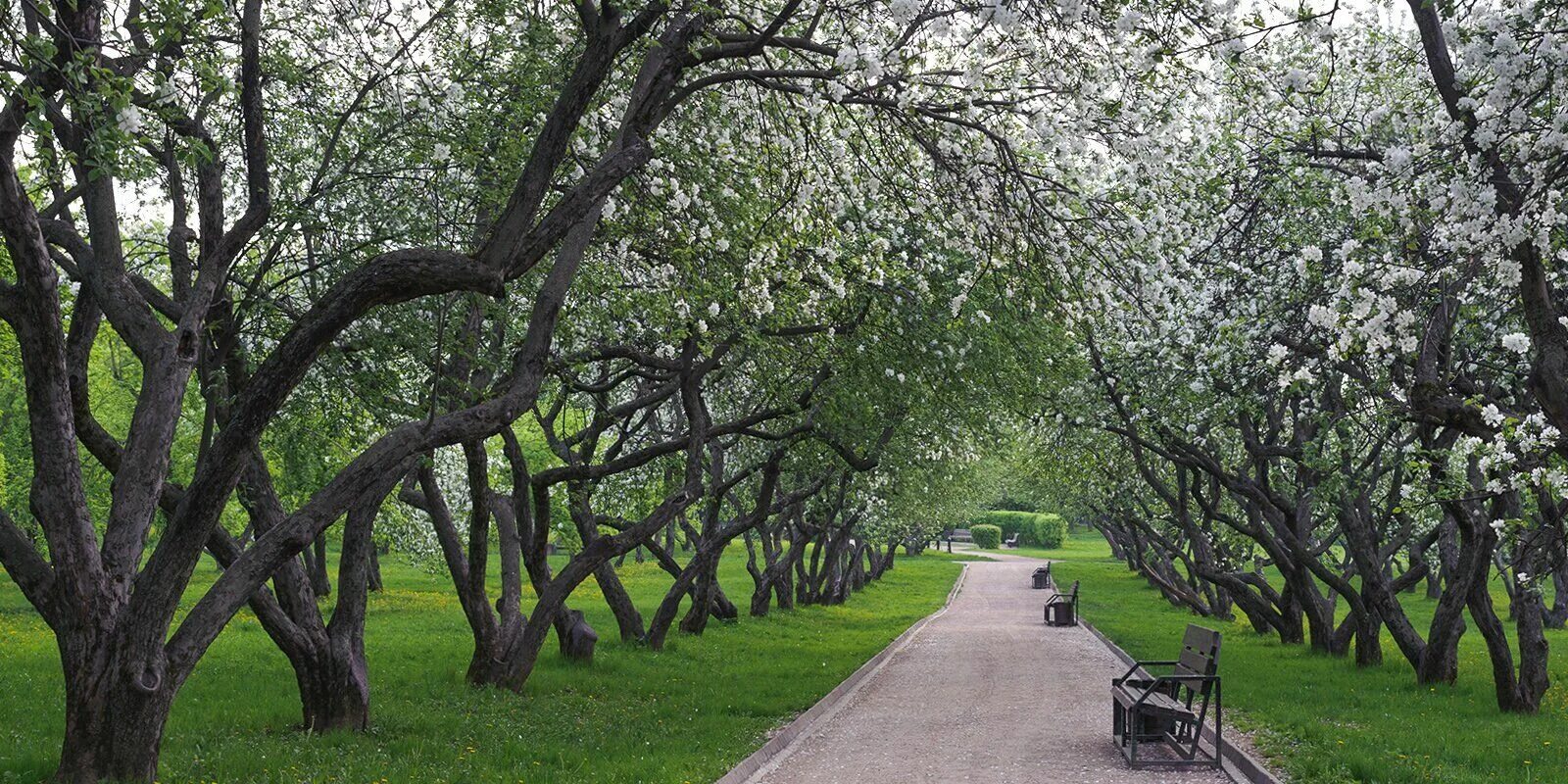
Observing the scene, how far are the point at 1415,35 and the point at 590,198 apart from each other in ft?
28.5

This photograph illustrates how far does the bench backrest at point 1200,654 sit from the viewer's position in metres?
12.0

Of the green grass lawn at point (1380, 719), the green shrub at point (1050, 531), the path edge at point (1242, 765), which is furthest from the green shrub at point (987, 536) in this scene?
the path edge at point (1242, 765)

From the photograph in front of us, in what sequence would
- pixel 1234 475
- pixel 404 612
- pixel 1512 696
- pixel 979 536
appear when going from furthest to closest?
1. pixel 979 536
2. pixel 404 612
3. pixel 1234 475
4. pixel 1512 696

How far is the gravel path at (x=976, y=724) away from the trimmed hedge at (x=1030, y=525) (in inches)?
3300

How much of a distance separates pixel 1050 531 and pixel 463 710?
98319 mm

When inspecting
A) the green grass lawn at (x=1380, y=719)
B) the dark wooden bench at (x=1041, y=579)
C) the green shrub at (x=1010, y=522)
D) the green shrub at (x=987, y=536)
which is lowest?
the green grass lawn at (x=1380, y=719)

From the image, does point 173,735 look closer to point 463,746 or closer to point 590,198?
point 463,746

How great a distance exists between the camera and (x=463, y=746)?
11000 mm

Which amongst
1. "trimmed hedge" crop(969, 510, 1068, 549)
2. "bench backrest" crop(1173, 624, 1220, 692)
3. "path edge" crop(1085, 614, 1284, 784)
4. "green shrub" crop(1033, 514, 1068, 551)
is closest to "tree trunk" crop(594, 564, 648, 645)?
"bench backrest" crop(1173, 624, 1220, 692)

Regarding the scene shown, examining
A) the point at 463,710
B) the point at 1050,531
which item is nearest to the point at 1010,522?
the point at 1050,531

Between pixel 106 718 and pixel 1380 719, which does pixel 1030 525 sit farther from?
pixel 106 718

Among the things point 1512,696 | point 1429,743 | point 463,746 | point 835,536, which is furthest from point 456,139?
point 835,536

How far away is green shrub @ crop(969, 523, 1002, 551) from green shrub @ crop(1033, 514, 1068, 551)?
326 centimetres

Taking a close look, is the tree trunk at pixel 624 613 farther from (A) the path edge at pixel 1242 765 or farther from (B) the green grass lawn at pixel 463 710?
(A) the path edge at pixel 1242 765
